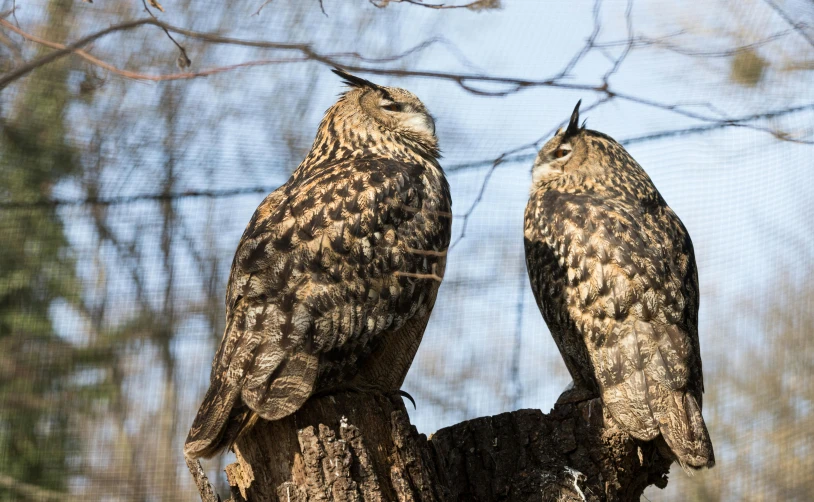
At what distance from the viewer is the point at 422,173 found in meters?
2.68

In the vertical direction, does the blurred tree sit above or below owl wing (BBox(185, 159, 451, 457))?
above

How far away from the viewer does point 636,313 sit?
2.79 m

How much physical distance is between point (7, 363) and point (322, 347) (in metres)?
2.62

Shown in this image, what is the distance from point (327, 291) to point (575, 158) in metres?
1.52

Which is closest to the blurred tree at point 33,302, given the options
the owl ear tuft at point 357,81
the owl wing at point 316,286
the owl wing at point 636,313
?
the owl ear tuft at point 357,81

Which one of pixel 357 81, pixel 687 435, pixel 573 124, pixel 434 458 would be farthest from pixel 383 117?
pixel 687 435

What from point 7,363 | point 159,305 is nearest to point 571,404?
point 159,305

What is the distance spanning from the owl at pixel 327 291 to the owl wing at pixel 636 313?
0.57 m

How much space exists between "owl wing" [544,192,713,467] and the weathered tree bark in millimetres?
125

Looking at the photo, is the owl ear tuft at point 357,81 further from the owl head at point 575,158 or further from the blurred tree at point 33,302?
the blurred tree at point 33,302

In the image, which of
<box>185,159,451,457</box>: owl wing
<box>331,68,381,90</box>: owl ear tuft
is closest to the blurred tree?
<box>331,68,381,90</box>: owl ear tuft

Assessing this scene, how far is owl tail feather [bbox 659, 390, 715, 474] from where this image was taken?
2.54 metres

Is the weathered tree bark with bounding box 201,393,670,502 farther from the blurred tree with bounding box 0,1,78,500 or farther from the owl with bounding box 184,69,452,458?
the blurred tree with bounding box 0,1,78,500

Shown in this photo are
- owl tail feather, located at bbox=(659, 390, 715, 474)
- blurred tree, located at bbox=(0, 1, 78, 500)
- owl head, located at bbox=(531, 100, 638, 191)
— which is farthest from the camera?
blurred tree, located at bbox=(0, 1, 78, 500)
